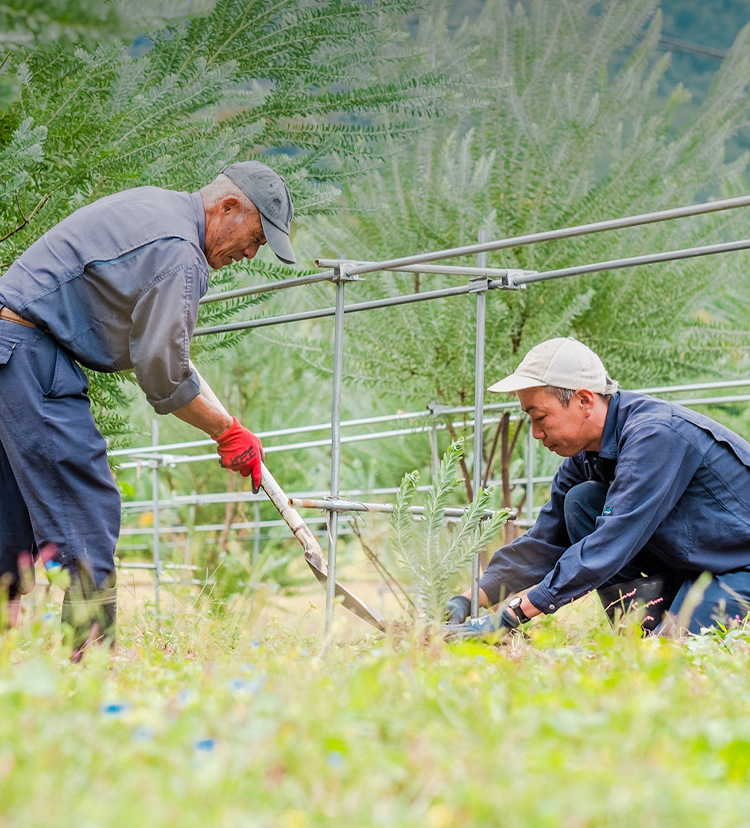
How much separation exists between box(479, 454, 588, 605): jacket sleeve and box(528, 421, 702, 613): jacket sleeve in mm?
452

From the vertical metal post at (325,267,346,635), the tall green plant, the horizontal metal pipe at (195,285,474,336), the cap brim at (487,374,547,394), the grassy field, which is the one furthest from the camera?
the tall green plant

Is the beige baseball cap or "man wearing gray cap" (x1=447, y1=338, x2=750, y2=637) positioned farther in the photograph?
the beige baseball cap

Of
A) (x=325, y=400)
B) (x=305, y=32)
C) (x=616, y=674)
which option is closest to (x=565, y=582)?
(x=616, y=674)

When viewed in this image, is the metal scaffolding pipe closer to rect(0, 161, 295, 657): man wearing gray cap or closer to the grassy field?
rect(0, 161, 295, 657): man wearing gray cap

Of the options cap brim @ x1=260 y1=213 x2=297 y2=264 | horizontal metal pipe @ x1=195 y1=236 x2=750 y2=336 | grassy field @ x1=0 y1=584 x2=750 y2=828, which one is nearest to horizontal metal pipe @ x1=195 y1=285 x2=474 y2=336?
horizontal metal pipe @ x1=195 y1=236 x2=750 y2=336

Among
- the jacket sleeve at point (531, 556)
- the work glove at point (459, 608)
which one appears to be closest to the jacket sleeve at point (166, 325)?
the work glove at point (459, 608)

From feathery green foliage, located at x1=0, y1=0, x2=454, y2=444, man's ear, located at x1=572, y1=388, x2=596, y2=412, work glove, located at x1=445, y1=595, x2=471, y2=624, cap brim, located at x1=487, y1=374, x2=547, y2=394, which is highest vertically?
feathery green foliage, located at x1=0, y1=0, x2=454, y2=444

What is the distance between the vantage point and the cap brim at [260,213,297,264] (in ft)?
8.39

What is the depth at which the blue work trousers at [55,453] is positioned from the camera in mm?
2246

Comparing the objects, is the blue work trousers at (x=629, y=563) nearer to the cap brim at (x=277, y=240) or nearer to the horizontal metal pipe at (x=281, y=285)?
the horizontal metal pipe at (x=281, y=285)

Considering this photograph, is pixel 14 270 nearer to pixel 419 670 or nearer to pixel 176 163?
pixel 176 163

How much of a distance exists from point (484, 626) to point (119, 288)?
53.8 inches

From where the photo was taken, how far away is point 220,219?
2562 mm

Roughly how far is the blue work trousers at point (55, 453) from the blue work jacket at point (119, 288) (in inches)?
2.9
